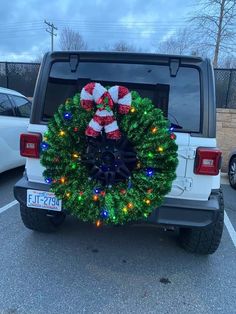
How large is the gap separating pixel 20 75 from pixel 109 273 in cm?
972

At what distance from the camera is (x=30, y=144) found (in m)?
3.01

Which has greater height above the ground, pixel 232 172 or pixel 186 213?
pixel 186 213

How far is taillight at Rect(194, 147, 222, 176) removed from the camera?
8.84ft

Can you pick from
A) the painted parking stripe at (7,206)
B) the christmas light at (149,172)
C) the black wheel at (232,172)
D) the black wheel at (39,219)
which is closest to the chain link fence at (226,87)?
the black wheel at (232,172)

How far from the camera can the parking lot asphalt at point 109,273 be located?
2.56 meters

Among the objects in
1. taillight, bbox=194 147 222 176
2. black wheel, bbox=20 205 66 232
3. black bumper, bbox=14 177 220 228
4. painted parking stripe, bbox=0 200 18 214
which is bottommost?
painted parking stripe, bbox=0 200 18 214

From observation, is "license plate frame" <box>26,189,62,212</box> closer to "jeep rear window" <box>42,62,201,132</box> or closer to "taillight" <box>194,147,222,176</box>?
"jeep rear window" <box>42,62,201,132</box>

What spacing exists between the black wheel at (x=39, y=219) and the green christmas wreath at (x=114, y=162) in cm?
89

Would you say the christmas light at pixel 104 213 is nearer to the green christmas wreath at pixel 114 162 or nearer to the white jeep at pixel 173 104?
the green christmas wreath at pixel 114 162

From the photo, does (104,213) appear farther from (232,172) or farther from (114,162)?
(232,172)

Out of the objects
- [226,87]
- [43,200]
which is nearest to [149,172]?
[43,200]

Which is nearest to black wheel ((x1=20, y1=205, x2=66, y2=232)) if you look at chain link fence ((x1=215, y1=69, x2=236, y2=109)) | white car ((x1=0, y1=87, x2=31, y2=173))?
white car ((x1=0, y1=87, x2=31, y2=173))

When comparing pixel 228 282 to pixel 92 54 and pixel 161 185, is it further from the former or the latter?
pixel 92 54

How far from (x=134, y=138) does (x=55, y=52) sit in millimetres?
1200
